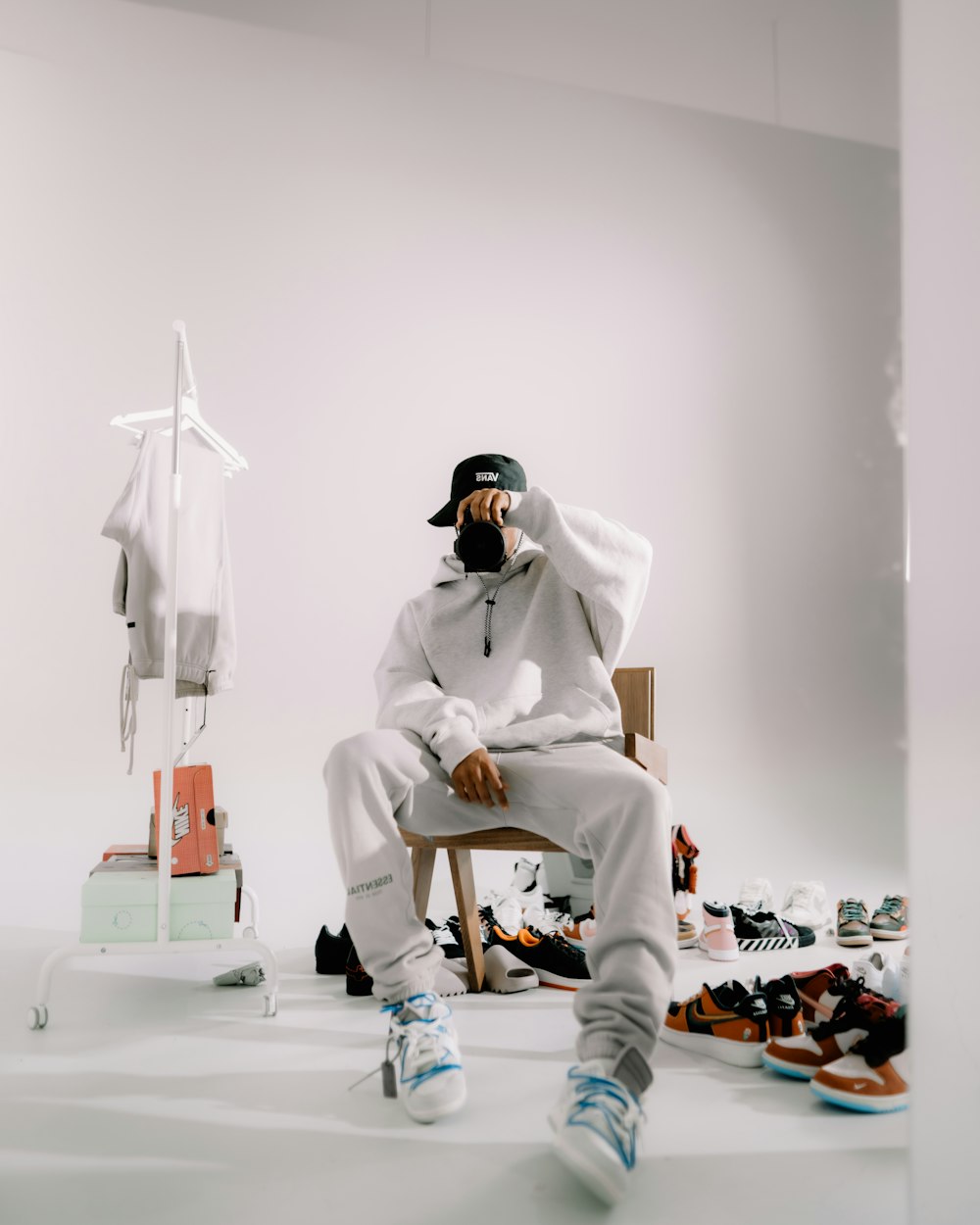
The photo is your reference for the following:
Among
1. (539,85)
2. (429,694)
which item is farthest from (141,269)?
(429,694)

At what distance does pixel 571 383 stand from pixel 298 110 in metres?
1.25

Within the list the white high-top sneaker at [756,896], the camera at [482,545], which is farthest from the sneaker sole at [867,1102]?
the white high-top sneaker at [756,896]

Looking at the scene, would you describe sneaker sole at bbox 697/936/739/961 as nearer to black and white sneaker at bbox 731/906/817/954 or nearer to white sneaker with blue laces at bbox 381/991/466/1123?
black and white sneaker at bbox 731/906/817/954

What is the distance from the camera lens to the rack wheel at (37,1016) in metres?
1.58

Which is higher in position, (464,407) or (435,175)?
(435,175)

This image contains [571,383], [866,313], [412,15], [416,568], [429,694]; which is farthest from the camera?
[866,313]

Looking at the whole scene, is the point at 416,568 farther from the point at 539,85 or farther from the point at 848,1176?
the point at 848,1176

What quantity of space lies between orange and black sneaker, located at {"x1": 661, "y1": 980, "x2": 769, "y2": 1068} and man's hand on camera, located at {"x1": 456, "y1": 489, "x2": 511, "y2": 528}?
80 cm

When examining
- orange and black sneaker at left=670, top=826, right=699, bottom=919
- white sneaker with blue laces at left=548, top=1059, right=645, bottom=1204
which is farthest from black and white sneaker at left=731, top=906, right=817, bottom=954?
white sneaker with blue laces at left=548, top=1059, right=645, bottom=1204

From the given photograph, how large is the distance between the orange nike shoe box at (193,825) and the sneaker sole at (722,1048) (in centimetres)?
87

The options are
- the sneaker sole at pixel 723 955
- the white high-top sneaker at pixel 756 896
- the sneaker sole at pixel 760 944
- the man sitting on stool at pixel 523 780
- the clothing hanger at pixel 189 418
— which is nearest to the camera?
the man sitting on stool at pixel 523 780

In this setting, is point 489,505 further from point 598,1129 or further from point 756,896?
point 756,896

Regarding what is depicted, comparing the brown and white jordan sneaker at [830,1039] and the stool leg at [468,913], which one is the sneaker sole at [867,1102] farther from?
the stool leg at [468,913]

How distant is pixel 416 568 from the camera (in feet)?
10.3
